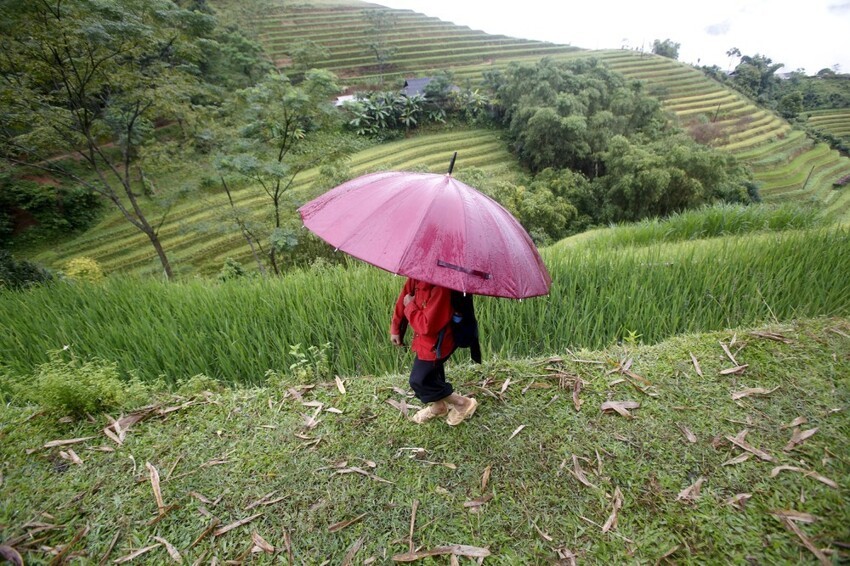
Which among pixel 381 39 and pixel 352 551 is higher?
pixel 381 39

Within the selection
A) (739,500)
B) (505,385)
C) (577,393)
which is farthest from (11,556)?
(739,500)

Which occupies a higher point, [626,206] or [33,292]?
[33,292]

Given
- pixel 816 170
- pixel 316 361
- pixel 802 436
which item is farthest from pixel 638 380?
pixel 816 170

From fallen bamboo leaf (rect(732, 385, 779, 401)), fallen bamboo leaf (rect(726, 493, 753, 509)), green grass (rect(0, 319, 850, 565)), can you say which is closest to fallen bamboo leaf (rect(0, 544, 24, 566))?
green grass (rect(0, 319, 850, 565))

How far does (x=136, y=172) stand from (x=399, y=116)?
2047 centimetres

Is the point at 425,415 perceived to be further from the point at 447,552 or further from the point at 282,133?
the point at 282,133

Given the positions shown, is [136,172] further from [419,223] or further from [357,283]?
[419,223]

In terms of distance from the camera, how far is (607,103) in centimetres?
2878

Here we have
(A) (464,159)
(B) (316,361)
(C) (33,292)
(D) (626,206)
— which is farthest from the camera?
(A) (464,159)

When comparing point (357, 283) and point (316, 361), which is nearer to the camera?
point (316, 361)

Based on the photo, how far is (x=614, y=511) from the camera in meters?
1.88

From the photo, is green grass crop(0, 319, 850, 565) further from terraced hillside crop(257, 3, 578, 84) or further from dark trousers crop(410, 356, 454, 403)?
terraced hillside crop(257, 3, 578, 84)

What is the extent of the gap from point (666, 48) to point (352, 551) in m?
80.3

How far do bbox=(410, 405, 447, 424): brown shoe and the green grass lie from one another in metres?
0.06
